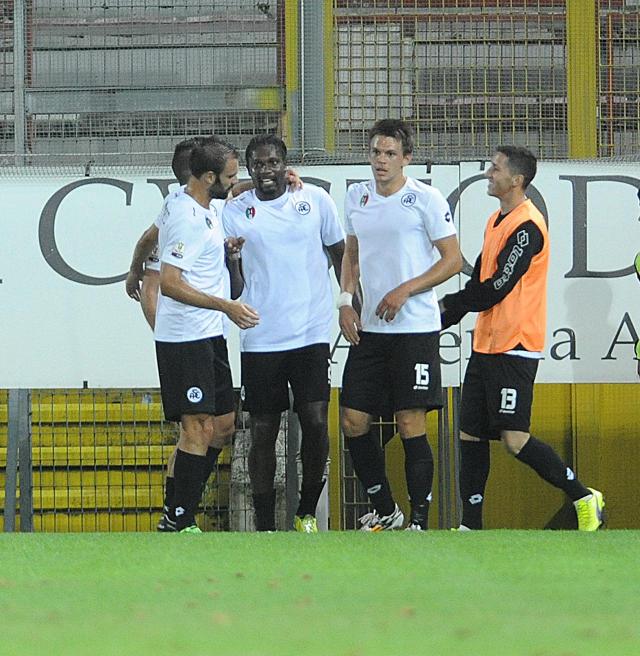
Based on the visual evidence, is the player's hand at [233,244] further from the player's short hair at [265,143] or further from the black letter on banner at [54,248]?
the black letter on banner at [54,248]

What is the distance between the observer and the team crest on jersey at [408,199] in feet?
22.1

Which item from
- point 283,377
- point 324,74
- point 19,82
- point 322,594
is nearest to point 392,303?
point 283,377

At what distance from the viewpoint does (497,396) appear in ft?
22.4

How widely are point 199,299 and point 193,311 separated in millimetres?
119

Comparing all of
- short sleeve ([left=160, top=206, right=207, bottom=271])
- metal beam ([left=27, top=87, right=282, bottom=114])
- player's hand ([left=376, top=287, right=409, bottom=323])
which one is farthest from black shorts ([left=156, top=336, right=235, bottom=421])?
metal beam ([left=27, top=87, right=282, bottom=114])

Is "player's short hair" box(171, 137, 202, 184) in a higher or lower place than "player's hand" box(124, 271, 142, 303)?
higher

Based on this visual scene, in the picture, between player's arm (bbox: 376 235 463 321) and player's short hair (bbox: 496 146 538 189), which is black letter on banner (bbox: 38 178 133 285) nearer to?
player's arm (bbox: 376 235 463 321)

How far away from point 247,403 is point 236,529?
1664mm

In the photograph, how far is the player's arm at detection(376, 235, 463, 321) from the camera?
6598 mm

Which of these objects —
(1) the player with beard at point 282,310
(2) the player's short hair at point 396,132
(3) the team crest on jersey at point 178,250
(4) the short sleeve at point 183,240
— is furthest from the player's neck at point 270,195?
(3) the team crest on jersey at point 178,250

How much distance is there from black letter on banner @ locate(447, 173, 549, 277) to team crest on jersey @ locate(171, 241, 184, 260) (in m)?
1.98

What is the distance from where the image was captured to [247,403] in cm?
693

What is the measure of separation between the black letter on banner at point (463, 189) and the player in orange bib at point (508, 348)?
2.45 feet

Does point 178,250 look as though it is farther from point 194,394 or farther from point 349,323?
point 349,323
